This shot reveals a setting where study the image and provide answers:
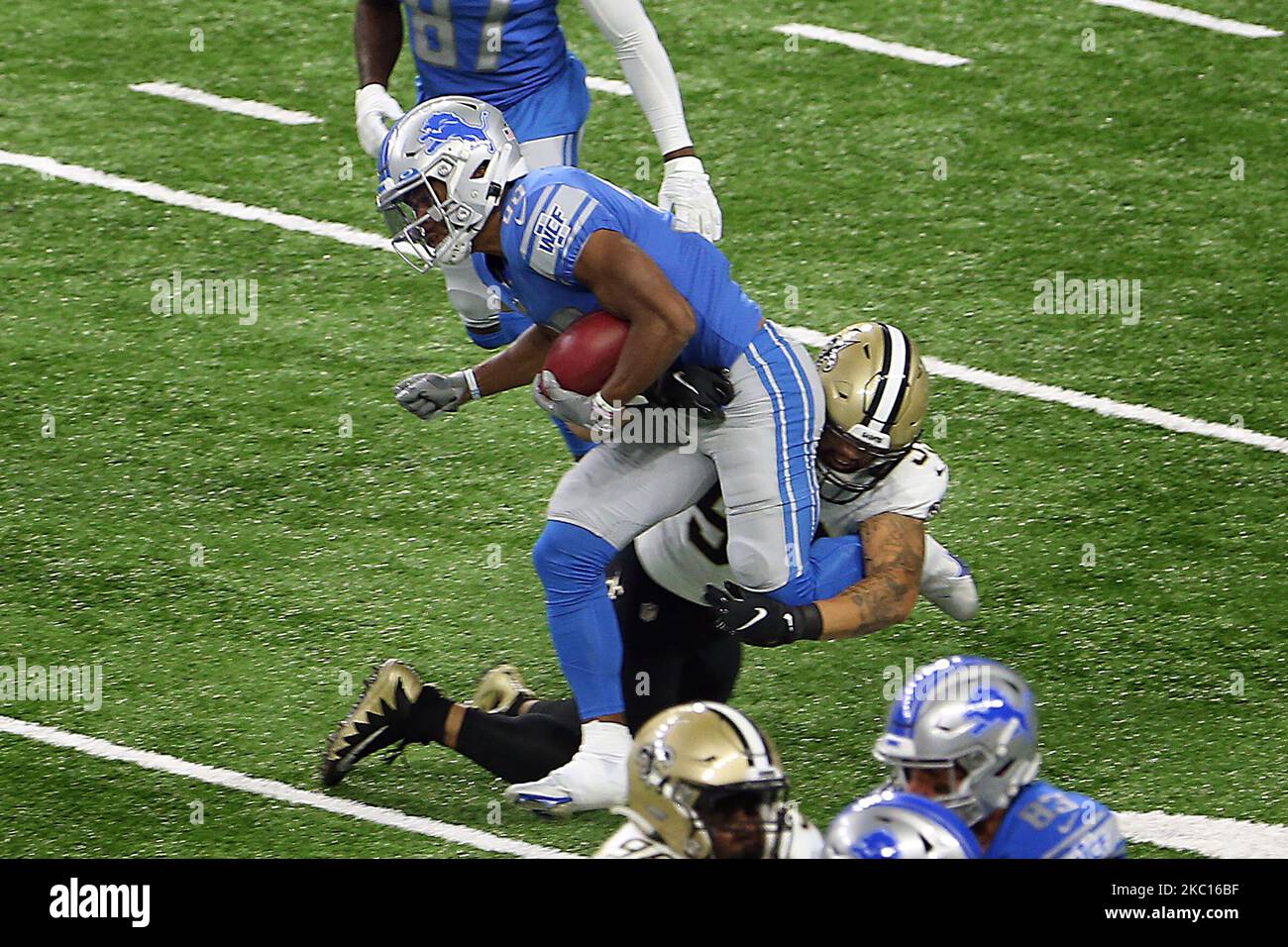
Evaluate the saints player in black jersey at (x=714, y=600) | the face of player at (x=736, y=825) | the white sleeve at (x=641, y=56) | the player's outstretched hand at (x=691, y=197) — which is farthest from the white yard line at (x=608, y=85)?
the face of player at (x=736, y=825)

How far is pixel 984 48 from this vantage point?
9391mm

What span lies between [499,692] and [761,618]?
33.5 inches

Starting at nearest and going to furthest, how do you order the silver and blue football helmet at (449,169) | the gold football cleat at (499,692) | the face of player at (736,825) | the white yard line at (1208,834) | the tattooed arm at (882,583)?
the face of player at (736,825), the white yard line at (1208,834), the silver and blue football helmet at (449,169), the tattooed arm at (882,583), the gold football cleat at (499,692)

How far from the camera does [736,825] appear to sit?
3.69m

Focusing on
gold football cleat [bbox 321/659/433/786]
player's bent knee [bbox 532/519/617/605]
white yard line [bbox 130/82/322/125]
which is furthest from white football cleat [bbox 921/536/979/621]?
white yard line [bbox 130/82/322/125]

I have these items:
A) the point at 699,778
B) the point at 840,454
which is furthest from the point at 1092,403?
the point at 699,778

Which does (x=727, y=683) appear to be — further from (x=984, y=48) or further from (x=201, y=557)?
(x=984, y=48)

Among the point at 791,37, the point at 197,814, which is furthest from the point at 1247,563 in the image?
the point at 791,37

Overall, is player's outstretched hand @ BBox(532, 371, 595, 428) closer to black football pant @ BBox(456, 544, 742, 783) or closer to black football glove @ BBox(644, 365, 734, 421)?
black football glove @ BBox(644, 365, 734, 421)

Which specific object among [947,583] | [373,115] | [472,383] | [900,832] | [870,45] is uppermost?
[373,115]

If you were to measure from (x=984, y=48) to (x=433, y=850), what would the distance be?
5.70 m

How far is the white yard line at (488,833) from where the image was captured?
484 cm

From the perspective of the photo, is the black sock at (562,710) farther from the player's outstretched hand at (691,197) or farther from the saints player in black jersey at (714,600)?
the player's outstretched hand at (691,197)

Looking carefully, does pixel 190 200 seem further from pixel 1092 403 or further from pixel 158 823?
pixel 158 823
